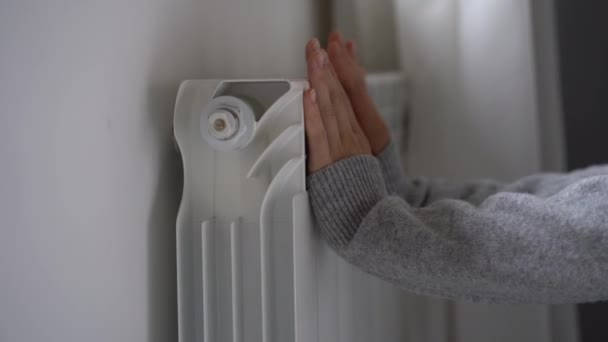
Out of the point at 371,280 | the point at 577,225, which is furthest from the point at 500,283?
the point at 371,280

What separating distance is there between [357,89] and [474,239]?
0.24 metres

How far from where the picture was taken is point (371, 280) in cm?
73

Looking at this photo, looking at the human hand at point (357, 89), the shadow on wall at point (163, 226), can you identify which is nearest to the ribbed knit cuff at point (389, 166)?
the human hand at point (357, 89)

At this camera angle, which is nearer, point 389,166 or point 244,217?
point 244,217

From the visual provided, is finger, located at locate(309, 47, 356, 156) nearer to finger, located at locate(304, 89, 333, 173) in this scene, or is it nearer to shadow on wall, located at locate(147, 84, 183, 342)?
finger, located at locate(304, 89, 333, 173)

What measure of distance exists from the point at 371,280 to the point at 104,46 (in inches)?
15.6

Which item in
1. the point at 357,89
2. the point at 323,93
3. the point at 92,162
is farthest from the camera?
the point at 357,89

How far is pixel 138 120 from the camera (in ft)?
1.67

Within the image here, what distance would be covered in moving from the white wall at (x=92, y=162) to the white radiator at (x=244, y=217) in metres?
0.03

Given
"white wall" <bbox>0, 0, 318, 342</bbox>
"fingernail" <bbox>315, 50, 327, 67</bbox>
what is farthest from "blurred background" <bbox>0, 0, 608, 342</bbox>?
"fingernail" <bbox>315, 50, 327, 67</bbox>

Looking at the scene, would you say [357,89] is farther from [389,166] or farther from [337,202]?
[337,202]

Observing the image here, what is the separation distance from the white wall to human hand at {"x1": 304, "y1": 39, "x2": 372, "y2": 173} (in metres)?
0.11

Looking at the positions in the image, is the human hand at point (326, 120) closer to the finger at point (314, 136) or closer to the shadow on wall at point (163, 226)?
the finger at point (314, 136)

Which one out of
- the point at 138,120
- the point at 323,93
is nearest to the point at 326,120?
the point at 323,93
